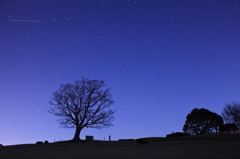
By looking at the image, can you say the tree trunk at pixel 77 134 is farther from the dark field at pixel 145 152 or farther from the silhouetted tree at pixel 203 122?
the silhouetted tree at pixel 203 122

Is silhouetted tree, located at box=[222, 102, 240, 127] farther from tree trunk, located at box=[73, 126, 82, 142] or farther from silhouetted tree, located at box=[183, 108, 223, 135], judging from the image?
tree trunk, located at box=[73, 126, 82, 142]

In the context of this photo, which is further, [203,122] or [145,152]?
[203,122]

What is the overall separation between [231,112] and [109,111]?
28276mm

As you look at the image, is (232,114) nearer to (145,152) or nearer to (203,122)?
(203,122)

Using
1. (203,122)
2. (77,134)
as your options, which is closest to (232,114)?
(203,122)

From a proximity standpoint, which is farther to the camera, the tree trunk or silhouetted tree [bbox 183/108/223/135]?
silhouetted tree [bbox 183/108/223/135]

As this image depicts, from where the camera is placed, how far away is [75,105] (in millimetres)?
33312

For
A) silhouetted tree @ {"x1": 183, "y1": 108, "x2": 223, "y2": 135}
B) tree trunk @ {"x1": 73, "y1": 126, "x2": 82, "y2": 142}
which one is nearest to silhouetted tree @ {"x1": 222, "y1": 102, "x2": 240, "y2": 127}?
silhouetted tree @ {"x1": 183, "y1": 108, "x2": 223, "y2": 135}

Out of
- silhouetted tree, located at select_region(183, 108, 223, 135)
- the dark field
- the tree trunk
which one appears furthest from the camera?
silhouetted tree, located at select_region(183, 108, 223, 135)

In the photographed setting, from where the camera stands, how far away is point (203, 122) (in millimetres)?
45000

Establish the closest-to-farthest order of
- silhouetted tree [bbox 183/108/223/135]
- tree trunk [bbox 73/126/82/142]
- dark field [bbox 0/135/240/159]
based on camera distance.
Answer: dark field [bbox 0/135/240/159] → tree trunk [bbox 73/126/82/142] → silhouetted tree [bbox 183/108/223/135]

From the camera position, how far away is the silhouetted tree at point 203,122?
147ft

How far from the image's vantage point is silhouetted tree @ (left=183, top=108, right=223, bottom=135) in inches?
1767

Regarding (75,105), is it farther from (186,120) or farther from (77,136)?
(186,120)
